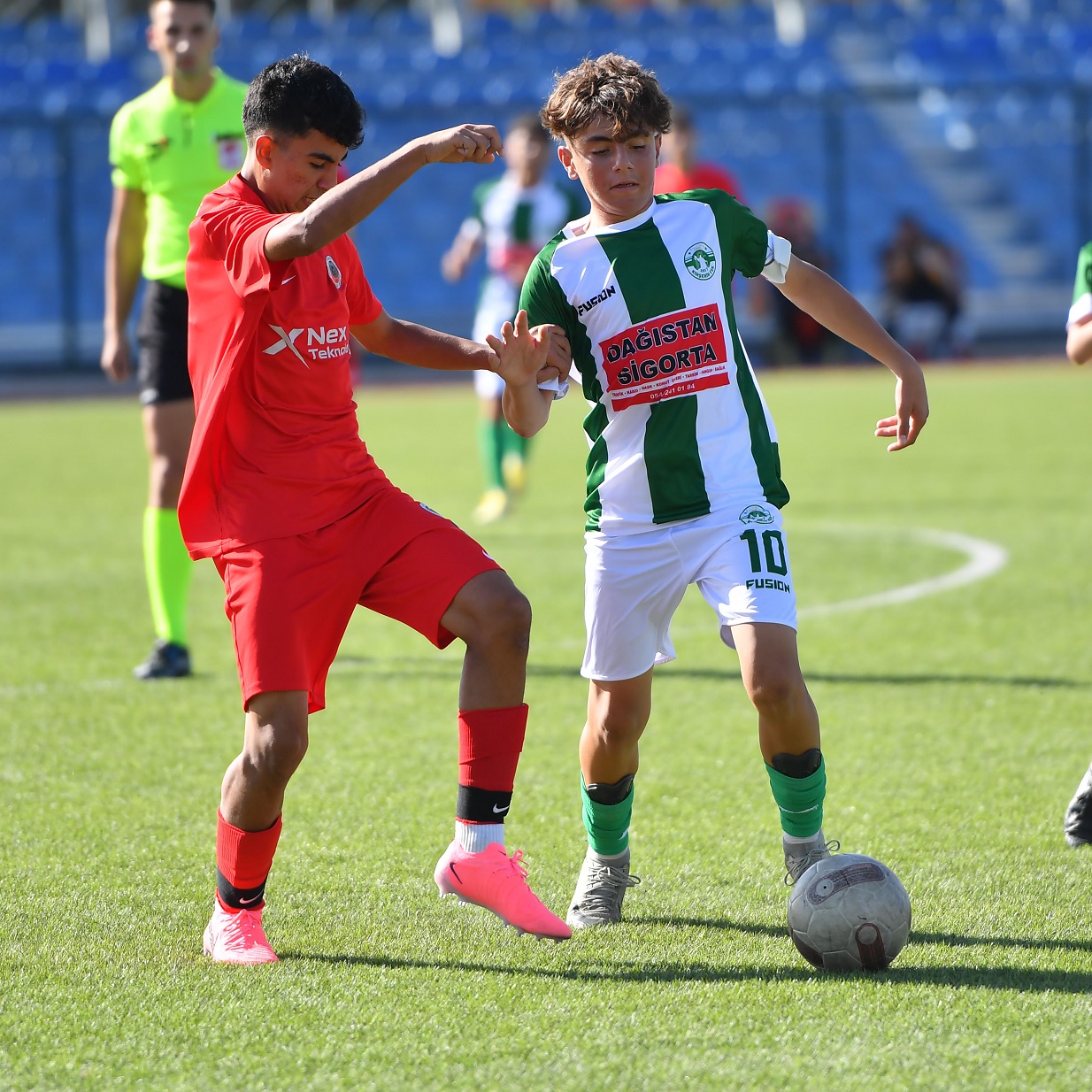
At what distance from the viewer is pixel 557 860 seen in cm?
393

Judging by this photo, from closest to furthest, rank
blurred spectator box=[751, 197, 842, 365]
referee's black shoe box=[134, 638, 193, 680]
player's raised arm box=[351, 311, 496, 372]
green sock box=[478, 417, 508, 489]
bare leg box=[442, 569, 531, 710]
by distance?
bare leg box=[442, 569, 531, 710] < player's raised arm box=[351, 311, 496, 372] < referee's black shoe box=[134, 638, 193, 680] < green sock box=[478, 417, 508, 489] < blurred spectator box=[751, 197, 842, 365]

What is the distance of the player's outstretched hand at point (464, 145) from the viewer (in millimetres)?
3010

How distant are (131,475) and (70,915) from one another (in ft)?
30.0

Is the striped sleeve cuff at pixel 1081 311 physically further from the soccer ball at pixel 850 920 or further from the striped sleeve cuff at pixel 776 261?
the soccer ball at pixel 850 920

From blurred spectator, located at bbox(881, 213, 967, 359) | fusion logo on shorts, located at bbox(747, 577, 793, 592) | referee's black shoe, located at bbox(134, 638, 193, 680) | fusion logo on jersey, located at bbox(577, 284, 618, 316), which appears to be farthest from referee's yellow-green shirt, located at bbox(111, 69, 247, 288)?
blurred spectator, located at bbox(881, 213, 967, 359)

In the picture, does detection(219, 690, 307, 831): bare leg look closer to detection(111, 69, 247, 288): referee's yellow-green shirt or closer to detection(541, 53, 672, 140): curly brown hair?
detection(541, 53, 672, 140): curly brown hair

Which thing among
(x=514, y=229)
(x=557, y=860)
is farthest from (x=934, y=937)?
(x=514, y=229)

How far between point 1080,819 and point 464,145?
7.36 ft

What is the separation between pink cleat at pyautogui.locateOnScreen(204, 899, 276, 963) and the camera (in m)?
3.20

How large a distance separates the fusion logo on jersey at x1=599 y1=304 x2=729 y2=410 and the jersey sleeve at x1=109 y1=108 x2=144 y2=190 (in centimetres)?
319

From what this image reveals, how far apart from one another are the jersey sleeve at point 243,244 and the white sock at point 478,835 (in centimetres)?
119

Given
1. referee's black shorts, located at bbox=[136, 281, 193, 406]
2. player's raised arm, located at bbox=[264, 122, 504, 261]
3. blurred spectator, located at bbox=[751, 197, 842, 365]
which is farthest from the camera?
blurred spectator, located at bbox=[751, 197, 842, 365]

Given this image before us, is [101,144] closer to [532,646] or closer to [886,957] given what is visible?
[532,646]

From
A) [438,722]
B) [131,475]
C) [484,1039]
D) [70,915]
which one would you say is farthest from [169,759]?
[131,475]
